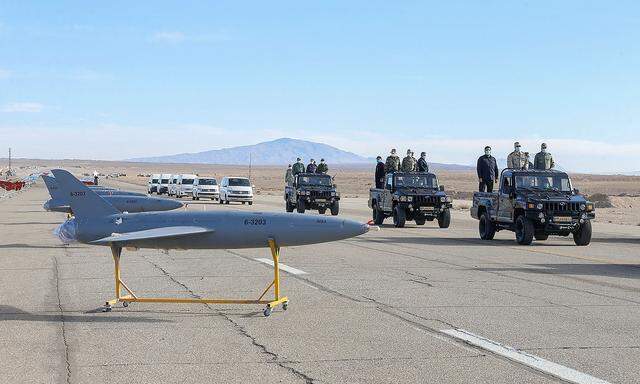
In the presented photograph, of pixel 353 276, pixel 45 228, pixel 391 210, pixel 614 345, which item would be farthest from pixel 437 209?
pixel 614 345

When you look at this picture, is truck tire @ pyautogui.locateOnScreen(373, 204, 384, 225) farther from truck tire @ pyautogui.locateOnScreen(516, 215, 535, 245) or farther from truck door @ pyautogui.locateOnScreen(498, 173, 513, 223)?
truck tire @ pyautogui.locateOnScreen(516, 215, 535, 245)

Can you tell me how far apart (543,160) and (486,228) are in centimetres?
248

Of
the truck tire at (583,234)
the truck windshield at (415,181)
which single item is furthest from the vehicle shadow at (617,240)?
the truck windshield at (415,181)

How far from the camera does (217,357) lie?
328 inches

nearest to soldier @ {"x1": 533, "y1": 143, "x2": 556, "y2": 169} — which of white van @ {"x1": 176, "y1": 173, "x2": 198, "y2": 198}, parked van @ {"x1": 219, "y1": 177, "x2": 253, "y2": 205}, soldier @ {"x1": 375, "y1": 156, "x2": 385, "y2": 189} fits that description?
soldier @ {"x1": 375, "y1": 156, "x2": 385, "y2": 189}

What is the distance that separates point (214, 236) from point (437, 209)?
19333 mm

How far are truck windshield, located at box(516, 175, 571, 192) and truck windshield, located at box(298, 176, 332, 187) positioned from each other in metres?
17.4

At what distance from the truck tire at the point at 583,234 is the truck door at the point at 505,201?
1771mm

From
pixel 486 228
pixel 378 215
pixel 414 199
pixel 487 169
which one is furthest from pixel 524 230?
pixel 378 215

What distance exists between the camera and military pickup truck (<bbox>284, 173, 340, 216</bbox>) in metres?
39.5

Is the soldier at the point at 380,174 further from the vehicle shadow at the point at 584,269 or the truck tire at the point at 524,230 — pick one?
the vehicle shadow at the point at 584,269

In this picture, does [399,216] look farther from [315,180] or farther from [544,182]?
[315,180]

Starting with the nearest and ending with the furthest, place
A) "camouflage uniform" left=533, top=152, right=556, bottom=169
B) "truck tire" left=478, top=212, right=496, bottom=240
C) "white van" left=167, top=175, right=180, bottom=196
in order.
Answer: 1. "camouflage uniform" left=533, top=152, right=556, bottom=169
2. "truck tire" left=478, top=212, right=496, bottom=240
3. "white van" left=167, top=175, right=180, bottom=196

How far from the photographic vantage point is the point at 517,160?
83.4 ft
